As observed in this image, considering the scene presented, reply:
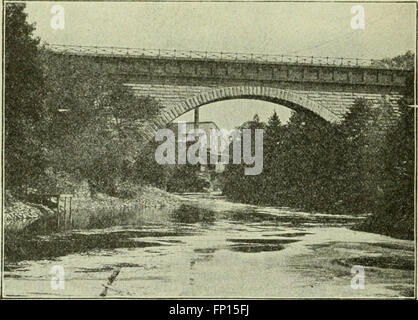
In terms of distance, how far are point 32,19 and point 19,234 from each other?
317 centimetres

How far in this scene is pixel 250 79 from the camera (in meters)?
12.1

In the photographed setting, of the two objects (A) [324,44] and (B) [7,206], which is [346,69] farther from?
(B) [7,206]

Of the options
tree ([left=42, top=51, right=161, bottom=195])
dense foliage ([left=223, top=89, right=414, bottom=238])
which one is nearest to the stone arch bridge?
tree ([left=42, top=51, right=161, bottom=195])

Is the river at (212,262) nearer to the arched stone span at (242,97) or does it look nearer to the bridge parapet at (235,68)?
the arched stone span at (242,97)

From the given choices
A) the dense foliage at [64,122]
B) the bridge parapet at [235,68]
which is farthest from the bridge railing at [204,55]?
the dense foliage at [64,122]

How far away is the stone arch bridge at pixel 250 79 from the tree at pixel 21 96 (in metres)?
0.92

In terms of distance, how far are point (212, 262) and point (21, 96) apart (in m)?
3.78

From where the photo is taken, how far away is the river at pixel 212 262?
8312mm

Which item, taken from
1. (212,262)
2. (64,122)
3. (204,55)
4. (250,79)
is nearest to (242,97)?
(250,79)

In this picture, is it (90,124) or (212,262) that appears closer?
(212,262)

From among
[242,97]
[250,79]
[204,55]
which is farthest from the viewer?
[242,97]

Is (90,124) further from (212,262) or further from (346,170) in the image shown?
(346,170)
